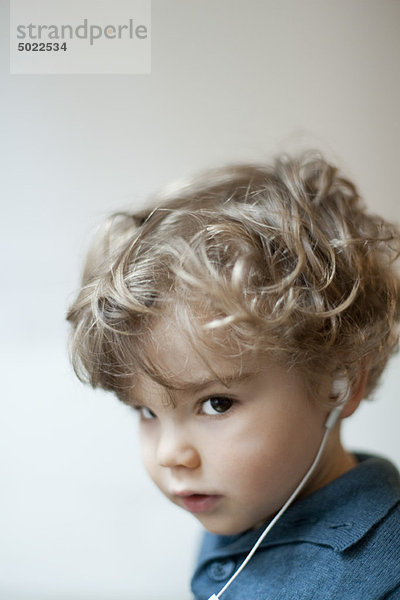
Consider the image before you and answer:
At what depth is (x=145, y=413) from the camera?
0.68 metres

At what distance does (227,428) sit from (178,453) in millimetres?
56

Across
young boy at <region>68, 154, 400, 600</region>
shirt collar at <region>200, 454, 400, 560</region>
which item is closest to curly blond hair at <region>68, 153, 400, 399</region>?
young boy at <region>68, 154, 400, 600</region>

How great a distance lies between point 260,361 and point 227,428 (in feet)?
0.25

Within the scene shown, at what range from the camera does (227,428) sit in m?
0.62

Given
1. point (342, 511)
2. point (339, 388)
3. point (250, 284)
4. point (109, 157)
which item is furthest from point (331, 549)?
point (109, 157)

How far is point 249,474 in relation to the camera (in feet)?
2.03

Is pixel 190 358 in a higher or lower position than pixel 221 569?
higher

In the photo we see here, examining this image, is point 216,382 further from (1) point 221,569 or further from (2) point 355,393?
(1) point 221,569

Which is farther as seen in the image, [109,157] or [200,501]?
[109,157]

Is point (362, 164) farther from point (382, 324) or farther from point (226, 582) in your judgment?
point (226, 582)

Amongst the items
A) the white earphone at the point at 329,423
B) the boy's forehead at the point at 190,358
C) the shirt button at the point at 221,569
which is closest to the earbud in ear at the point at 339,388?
the white earphone at the point at 329,423

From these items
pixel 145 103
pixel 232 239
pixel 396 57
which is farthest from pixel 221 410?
pixel 396 57

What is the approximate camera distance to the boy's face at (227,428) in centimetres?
60

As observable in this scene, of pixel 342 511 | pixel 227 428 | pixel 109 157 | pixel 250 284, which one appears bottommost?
pixel 342 511
